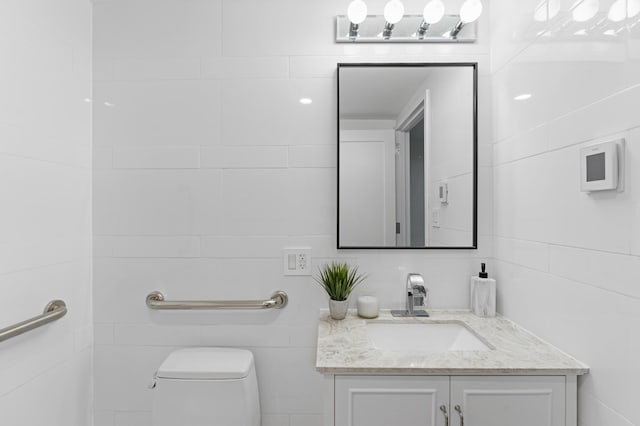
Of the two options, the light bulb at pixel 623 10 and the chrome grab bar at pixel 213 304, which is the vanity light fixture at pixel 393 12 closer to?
the light bulb at pixel 623 10

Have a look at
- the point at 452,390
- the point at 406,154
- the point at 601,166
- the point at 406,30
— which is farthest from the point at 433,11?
the point at 452,390

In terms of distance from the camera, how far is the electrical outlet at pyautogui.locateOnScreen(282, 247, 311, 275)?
59.4 inches

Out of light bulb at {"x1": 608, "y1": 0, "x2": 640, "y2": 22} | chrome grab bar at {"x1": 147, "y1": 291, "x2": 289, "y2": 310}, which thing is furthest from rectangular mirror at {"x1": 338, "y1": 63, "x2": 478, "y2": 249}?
light bulb at {"x1": 608, "y1": 0, "x2": 640, "y2": 22}

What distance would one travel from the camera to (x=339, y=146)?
58.9 inches

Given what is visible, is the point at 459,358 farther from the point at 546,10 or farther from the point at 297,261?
the point at 546,10

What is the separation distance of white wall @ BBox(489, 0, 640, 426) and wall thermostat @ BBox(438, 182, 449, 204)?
0.64 ft

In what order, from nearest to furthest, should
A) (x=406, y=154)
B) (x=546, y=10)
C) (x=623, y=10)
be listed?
(x=623, y=10)
(x=546, y=10)
(x=406, y=154)

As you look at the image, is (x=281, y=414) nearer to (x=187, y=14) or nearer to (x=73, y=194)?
(x=73, y=194)

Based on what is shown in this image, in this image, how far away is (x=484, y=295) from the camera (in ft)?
4.68

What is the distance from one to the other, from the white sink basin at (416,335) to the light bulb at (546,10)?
1.04m

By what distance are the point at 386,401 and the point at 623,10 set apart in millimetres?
1095

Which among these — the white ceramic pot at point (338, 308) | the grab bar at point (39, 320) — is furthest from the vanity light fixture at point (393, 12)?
the grab bar at point (39, 320)

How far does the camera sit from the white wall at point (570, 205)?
0.85 metres

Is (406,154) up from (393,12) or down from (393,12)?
down
